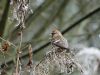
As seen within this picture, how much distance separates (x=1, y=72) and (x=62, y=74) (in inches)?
19.0

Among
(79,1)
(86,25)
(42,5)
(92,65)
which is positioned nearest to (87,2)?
(79,1)

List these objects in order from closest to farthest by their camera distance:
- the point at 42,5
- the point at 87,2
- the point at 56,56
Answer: the point at 56,56 < the point at 42,5 < the point at 87,2

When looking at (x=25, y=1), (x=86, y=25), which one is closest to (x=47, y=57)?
(x=25, y=1)

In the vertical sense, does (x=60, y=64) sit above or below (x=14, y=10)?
below

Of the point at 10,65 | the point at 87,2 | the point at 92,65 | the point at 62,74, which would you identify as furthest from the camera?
the point at 87,2

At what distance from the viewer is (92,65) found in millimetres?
4422

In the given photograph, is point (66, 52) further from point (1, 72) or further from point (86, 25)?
point (86, 25)

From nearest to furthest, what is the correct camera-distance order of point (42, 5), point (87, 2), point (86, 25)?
point (42, 5), point (87, 2), point (86, 25)

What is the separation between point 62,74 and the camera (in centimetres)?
287

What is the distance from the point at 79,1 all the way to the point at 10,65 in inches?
86.9

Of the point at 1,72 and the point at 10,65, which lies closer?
the point at 1,72

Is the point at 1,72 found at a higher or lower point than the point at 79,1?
lower

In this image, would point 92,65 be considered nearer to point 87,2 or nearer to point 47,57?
point 47,57

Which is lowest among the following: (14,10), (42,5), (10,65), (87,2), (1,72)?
(1,72)
